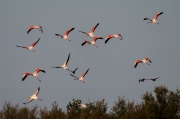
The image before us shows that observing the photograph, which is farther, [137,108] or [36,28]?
[137,108]

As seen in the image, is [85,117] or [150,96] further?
[150,96]

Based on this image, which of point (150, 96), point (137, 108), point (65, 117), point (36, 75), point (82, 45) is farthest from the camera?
point (150, 96)

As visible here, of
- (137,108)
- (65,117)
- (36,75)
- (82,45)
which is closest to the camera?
(36,75)

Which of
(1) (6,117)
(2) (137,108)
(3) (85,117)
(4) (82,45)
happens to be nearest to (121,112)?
(2) (137,108)

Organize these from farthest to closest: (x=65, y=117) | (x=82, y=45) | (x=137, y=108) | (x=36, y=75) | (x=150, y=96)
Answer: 1. (x=150, y=96)
2. (x=137, y=108)
3. (x=65, y=117)
4. (x=82, y=45)
5. (x=36, y=75)

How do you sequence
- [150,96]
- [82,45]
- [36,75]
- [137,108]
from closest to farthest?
[36,75], [82,45], [137,108], [150,96]

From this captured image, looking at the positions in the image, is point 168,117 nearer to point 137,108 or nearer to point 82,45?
point 137,108

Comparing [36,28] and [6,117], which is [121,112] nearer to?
[6,117]

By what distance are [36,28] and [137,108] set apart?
2291 cm

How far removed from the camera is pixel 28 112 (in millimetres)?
90000

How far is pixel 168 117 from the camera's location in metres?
90.9

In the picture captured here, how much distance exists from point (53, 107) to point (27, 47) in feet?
53.1

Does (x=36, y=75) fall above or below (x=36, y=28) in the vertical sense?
below

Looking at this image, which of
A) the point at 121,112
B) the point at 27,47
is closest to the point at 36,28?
the point at 27,47
